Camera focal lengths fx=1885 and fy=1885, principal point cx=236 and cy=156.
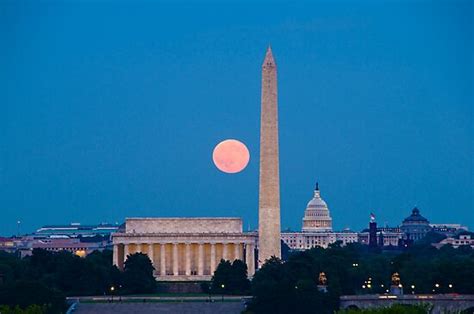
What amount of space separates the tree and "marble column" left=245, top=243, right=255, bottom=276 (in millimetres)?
11341

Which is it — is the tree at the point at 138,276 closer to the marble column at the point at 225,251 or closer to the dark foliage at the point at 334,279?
the dark foliage at the point at 334,279

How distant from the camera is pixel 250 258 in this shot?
14112 centimetres

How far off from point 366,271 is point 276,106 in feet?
48.7

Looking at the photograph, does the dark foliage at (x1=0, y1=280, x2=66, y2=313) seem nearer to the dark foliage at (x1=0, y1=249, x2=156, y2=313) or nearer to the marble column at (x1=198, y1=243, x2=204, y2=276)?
the dark foliage at (x1=0, y1=249, x2=156, y2=313)

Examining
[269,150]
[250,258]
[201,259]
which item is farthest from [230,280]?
[201,259]

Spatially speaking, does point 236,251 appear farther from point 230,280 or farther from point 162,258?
point 230,280

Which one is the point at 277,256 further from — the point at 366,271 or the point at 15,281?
the point at 15,281

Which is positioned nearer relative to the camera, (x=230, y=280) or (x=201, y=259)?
(x=230, y=280)

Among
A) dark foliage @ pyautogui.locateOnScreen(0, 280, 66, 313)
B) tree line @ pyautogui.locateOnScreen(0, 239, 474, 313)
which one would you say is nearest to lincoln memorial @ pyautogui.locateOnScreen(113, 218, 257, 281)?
tree line @ pyautogui.locateOnScreen(0, 239, 474, 313)

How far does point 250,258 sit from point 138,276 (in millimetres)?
16874

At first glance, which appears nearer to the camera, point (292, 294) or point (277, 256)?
point (292, 294)

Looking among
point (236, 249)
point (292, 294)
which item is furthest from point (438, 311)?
point (236, 249)

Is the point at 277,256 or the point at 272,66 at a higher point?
the point at 272,66

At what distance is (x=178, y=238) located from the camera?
470 feet
